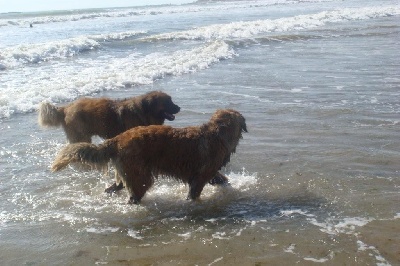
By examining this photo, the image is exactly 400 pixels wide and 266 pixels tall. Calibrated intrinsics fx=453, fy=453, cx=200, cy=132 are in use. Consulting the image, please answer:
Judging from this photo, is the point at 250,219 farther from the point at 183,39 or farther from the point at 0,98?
the point at 183,39

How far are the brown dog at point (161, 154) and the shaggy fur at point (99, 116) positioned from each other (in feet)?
5.74

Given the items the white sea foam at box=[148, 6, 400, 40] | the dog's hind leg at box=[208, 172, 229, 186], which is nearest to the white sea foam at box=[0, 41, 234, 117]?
the dog's hind leg at box=[208, 172, 229, 186]

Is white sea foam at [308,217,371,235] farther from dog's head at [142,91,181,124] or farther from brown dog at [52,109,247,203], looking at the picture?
dog's head at [142,91,181,124]

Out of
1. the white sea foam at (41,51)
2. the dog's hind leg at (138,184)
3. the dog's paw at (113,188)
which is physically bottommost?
the dog's paw at (113,188)

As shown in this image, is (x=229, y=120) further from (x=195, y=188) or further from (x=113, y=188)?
(x=113, y=188)

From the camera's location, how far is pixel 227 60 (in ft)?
62.9

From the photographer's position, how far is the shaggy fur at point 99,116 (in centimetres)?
790

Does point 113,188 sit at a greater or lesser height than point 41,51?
lesser

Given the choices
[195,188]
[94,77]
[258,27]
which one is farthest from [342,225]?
[258,27]

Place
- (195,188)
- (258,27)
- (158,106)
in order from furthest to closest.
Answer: (258,27) → (158,106) → (195,188)

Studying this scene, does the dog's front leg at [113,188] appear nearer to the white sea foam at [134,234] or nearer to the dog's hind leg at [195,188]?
the dog's hind leg at [195,188]

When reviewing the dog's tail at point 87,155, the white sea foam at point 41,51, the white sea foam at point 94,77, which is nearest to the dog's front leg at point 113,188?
the dog's tail at point 87,155

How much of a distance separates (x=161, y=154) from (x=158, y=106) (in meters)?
2.16

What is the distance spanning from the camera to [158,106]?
8203 millimetres
